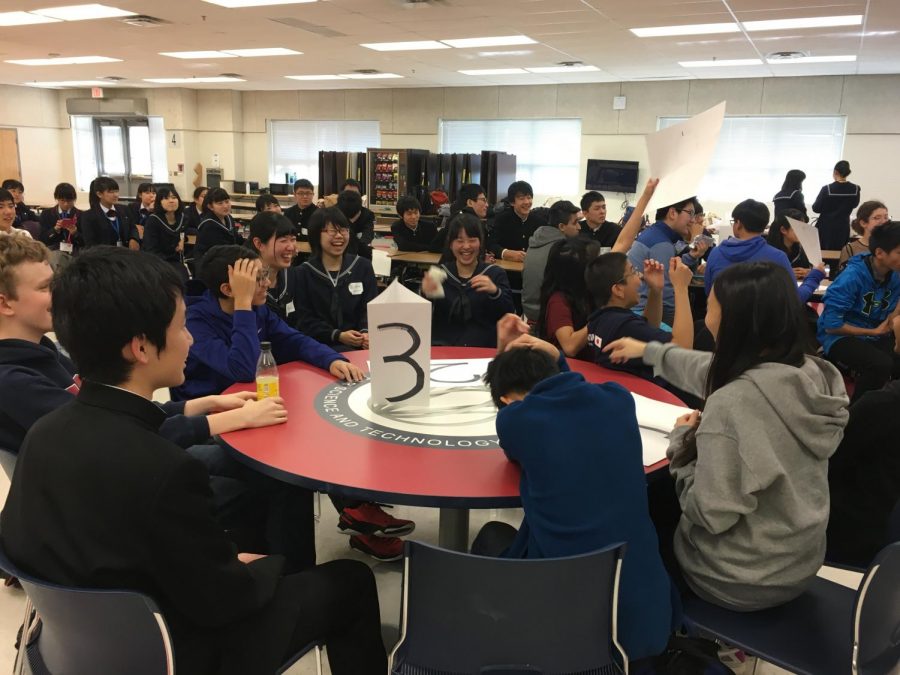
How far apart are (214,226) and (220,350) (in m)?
4.20

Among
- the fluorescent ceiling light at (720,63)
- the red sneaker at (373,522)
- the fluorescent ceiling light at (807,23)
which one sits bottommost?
the red sneaker at (373,522)

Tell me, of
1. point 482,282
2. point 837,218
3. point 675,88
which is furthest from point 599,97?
point 482,282

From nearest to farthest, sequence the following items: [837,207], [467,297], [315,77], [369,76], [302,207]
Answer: [467,297]
[302,207]
[837,207]
[369,76]
[315,77]

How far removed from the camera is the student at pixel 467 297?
3.58 metres

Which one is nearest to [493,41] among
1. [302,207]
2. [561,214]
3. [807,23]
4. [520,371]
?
[302,207]

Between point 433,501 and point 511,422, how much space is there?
10.5 inches

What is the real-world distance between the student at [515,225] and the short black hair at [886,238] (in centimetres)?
291

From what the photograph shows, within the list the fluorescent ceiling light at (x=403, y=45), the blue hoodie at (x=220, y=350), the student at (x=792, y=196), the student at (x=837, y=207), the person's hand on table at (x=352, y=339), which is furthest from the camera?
the student at (x=792, y=196)

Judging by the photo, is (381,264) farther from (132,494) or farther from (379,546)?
(132,494)

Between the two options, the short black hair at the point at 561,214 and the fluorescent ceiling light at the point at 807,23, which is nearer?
the short black hair at the point at 561,214

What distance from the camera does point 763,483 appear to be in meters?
1.47

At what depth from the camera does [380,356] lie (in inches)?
80.4

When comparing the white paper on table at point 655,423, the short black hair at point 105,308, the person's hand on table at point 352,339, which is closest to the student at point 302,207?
the person's hand on table at point 352,339

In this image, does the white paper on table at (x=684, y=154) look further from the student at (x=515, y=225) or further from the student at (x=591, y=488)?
the student at (x=515, y=225)
